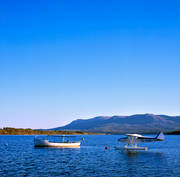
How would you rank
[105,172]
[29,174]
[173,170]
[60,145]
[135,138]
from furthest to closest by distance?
[60,145] → [135,138] → [173,170] → [105,172] → [29,174]

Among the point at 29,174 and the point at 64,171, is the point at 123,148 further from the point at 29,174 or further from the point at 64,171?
the point at 29,174

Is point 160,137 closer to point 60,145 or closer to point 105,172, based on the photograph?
point 60,145

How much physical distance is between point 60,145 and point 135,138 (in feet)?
123

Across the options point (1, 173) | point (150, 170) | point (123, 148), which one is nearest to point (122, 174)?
point (150, 170)

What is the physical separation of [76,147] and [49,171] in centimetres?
7086

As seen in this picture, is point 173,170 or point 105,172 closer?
point 105,172

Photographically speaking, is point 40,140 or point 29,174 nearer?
point 29,174

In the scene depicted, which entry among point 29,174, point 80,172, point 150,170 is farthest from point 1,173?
point 150,170

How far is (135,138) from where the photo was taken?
9519cm

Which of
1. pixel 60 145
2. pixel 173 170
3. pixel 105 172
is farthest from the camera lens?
pixel 60 145

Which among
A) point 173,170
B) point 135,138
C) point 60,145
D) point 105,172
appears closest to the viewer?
point 105,172

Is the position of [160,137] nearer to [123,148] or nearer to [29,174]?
[123,148]

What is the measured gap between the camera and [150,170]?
50.5 metres

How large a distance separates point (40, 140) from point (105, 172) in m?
73.6
